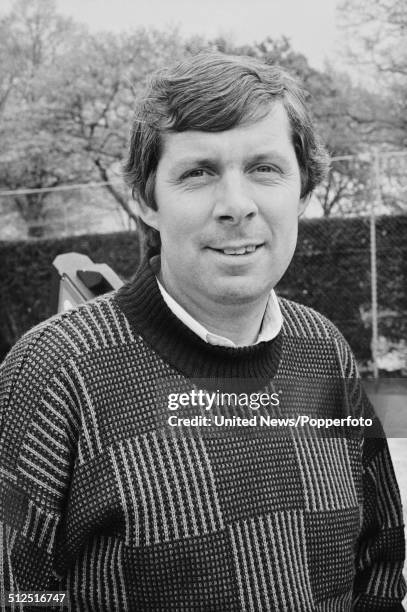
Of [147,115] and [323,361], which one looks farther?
[323,361]

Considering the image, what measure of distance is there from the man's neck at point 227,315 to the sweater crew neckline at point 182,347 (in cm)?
3

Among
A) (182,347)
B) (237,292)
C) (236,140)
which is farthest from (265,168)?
(182,347)

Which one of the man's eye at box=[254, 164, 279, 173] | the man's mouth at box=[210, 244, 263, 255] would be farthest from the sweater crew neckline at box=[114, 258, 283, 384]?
the man's eye at box=[254, 164, 279, 173]

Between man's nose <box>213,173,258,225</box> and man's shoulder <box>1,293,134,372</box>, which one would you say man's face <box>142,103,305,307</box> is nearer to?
man's nose <box>213,173,258,225</box>

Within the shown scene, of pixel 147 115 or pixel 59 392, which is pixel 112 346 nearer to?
pixel 59 392

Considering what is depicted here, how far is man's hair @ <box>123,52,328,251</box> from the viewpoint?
1051 millimetres

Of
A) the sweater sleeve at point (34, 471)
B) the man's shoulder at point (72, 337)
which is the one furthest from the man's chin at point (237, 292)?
→ the sweater sleeve at point (34, 471)

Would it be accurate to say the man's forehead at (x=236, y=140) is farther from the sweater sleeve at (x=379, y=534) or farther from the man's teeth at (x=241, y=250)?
the sweater sleeve at (x=379, y=534)

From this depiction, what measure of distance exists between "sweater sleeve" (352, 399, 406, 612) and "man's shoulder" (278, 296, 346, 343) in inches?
6.4

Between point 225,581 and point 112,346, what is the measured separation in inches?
14.4

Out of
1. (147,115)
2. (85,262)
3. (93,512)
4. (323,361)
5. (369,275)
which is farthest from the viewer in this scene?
(369,275)

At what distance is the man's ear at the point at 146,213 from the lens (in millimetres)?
1175

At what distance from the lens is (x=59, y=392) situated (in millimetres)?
1036

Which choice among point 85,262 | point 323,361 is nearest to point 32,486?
point 323,361
